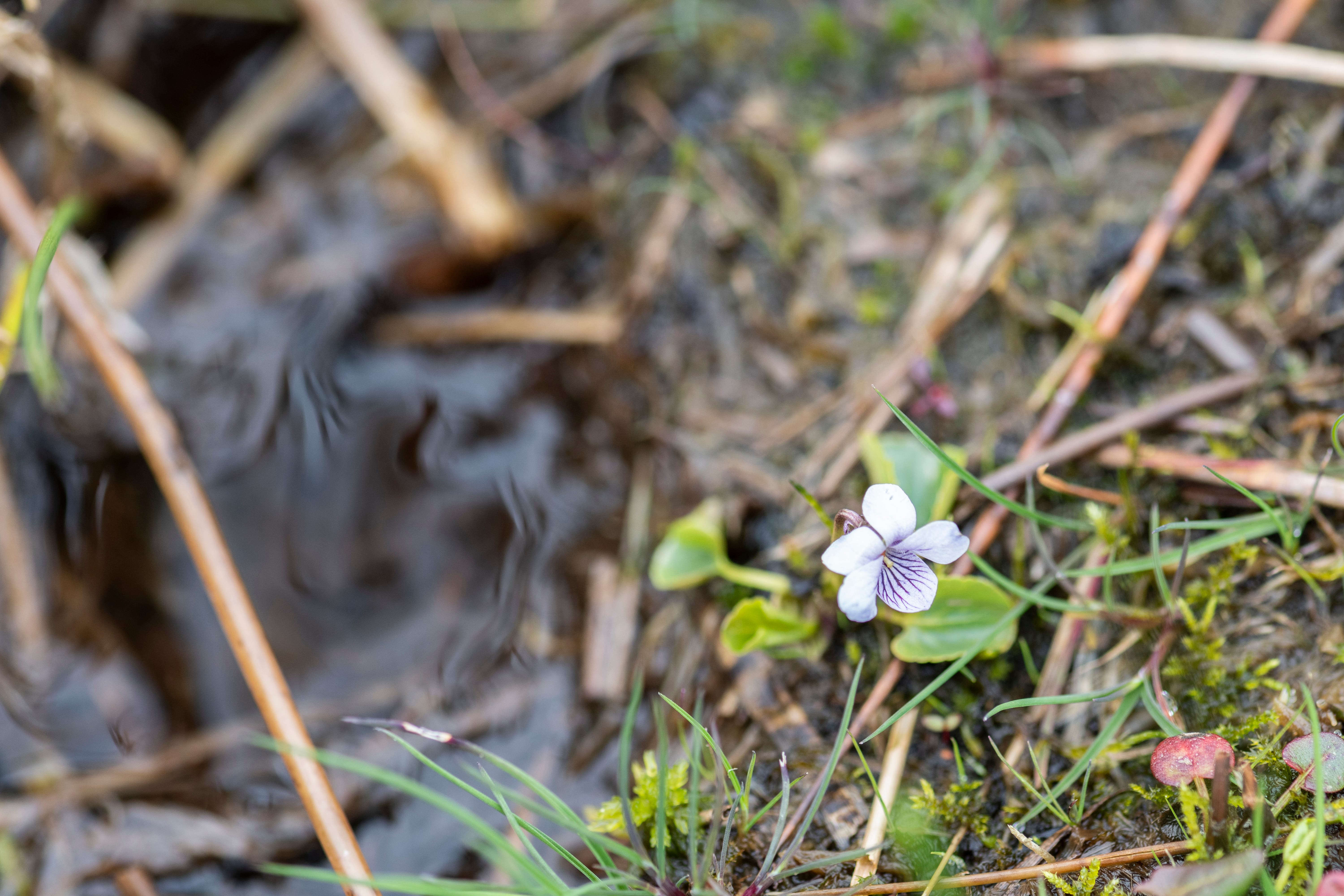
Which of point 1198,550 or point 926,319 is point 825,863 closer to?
point 1198,550

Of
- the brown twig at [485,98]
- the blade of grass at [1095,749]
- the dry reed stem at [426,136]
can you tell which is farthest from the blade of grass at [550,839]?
the brown twig at [485,98]

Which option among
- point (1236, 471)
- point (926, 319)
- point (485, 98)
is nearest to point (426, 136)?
point (485, 98)

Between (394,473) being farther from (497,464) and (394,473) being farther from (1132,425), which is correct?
(1132,425)

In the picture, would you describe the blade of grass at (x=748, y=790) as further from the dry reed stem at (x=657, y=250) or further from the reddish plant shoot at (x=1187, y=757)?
the dry reed stem at (x=657, y=250)

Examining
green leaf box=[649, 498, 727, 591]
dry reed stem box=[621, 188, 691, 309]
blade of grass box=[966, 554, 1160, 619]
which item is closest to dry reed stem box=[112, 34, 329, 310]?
dry reed stem box=[621, 188, 691, 309]

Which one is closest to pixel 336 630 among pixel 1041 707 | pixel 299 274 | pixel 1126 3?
pixel 299 274

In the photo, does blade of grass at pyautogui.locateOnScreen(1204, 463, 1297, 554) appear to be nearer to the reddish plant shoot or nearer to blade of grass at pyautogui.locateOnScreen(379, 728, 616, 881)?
the reddish plant shoot
